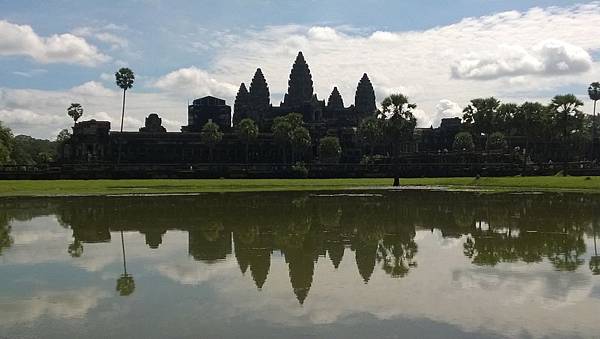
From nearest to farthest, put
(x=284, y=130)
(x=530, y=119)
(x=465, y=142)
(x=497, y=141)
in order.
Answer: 1. (x=530, y=119)
2. (x=284, y=130)
3. (x=497, y=141)
4. (x=465, y=142)

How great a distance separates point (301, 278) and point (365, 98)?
4811 inches

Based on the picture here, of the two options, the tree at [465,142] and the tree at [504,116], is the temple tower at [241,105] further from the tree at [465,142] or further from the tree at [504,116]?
the tree at [504,116]

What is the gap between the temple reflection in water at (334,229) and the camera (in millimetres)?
14203

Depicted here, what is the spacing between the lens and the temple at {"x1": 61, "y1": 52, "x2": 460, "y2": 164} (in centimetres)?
9950

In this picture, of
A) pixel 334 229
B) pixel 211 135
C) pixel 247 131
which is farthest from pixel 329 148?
pixel 334 229

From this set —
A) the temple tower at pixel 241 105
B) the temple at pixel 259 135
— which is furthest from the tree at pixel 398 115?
the temple tower at pixel 241 105

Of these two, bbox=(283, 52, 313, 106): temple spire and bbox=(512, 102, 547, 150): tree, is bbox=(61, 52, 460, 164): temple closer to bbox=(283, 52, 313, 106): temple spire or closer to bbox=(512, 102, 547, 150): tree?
bbox=(283, 52, 313, 106): temple spire

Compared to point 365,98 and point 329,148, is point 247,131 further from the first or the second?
point 365,98

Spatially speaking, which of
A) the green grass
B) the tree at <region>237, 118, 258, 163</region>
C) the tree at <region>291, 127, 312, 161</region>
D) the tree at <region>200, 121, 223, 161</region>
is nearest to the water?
the green grass

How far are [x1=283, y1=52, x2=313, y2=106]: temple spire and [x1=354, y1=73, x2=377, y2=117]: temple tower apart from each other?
10.9 metres

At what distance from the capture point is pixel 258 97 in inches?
5098

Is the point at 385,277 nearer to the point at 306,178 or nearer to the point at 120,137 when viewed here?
the point at 306,178

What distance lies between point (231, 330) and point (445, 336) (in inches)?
113

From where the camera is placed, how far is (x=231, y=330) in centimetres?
845
